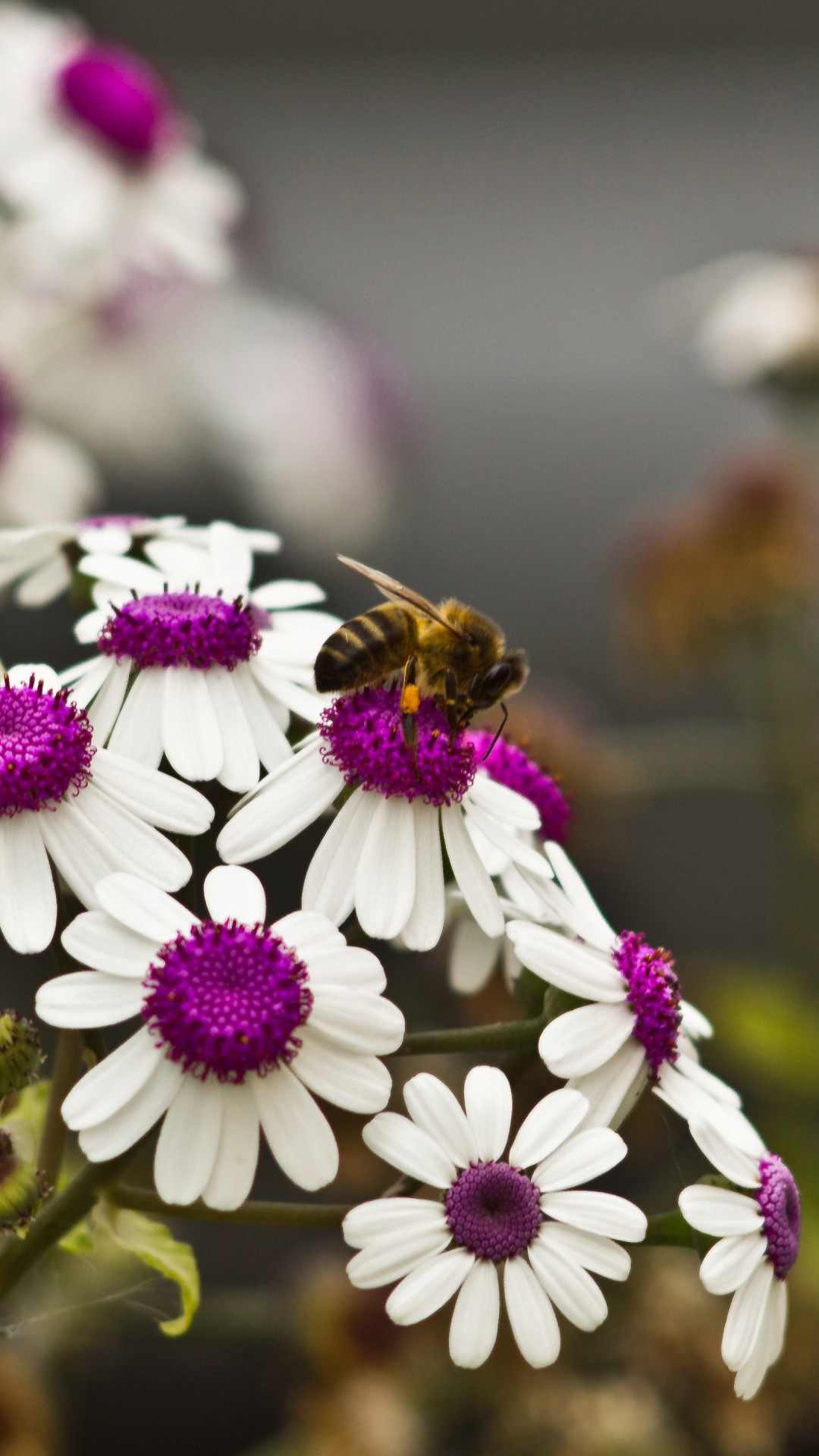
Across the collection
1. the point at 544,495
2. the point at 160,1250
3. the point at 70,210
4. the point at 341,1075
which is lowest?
the point at 544,495

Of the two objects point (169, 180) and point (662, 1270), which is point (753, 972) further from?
point (169, 180)

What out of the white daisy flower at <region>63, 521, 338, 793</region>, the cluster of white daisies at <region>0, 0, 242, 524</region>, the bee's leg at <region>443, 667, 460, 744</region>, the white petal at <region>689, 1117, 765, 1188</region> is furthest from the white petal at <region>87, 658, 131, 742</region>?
the cluster of white daisies at <region>0, 0, 242, 524</region>

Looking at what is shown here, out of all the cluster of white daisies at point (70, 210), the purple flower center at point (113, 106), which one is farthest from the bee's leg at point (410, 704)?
the purple flower center at point (113, 106)

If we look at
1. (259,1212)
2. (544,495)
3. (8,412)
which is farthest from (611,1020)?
(544,495)

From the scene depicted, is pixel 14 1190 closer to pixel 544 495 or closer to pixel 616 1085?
pixel 616 1085

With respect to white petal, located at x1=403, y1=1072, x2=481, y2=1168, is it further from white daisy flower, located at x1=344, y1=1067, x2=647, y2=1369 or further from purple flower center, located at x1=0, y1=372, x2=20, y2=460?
purple flower center, located at x1=0, y1=372, x2=20, y2=460

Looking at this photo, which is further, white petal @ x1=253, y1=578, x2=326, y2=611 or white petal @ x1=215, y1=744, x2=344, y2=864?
white petal @ x1=253, y1=578, x2=326, y2=611
